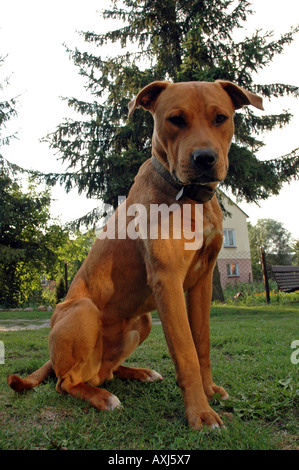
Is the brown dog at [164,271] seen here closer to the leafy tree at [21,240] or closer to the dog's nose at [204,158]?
the dog's nose at [204,158]

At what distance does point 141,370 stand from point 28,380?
3.00ft

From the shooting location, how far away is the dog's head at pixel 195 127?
2029 millimetres

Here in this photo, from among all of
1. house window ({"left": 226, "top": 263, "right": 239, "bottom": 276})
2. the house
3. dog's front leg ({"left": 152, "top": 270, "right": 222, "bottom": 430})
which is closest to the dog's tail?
dog's front leg ({"left": 152, "top": 270, "right": 222, "bottom": 430})

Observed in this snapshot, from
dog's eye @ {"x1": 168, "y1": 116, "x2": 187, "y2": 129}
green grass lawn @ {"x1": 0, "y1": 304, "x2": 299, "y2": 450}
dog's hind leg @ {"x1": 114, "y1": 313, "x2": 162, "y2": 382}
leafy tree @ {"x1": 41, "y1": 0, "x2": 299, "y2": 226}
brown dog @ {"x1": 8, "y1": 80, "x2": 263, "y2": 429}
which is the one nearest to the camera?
green grass lawn @ {"x1": 0, "y1": 304, "x2": 299, "y2": 450}

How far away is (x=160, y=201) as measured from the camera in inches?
90.5

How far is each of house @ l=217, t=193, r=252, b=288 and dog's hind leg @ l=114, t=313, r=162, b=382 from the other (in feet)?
80.4

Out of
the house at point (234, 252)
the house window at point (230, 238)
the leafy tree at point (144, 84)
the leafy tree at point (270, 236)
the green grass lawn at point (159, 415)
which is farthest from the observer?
the leafy tree at point (270, 236)

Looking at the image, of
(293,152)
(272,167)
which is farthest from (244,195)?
(293,152)

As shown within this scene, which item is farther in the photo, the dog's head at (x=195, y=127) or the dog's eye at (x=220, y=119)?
the dog's eye at (x=220, y=119)

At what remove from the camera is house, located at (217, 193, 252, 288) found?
28.7 m

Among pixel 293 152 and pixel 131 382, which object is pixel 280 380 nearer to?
pixel 131 382

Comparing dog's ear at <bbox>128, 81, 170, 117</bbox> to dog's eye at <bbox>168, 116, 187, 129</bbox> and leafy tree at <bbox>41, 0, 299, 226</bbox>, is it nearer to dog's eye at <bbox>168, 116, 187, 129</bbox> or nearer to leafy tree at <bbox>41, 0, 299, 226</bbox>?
dog's eye at <bbox>168, 116, 187, 129</bbox>

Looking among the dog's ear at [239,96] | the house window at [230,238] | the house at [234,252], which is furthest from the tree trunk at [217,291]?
the house window at [230,238]
